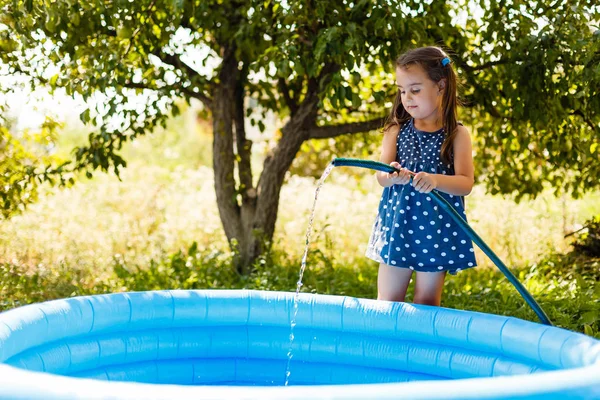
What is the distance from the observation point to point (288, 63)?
12.8 feet

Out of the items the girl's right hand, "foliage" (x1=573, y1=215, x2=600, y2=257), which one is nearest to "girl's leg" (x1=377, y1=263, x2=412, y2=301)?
the girl's right hand

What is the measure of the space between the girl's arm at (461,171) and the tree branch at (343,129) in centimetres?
176

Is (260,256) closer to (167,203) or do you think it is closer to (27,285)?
(27,285)

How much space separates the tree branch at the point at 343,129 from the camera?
5.00 m

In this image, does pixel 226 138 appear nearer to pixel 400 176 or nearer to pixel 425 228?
pixel 425 228

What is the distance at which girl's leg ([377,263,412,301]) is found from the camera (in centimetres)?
339

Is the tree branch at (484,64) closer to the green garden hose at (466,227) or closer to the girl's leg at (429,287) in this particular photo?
the girl's leg at (429,287)

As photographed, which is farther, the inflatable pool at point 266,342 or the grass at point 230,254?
the grass at point 230,254

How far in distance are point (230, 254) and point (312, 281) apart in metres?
0.74

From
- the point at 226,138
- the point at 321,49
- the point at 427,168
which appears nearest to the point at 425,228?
the point at 427,168

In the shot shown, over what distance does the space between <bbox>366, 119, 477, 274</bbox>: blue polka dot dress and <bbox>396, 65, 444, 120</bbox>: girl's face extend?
0.38ft

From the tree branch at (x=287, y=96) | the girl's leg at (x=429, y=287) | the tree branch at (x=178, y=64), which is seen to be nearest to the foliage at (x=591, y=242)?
the tree branch at (x=287, y=96)

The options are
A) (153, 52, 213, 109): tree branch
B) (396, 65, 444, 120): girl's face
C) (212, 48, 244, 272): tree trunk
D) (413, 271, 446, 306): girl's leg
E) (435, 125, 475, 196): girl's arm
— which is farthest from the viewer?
(212, 48, 244, 272): tree trunk

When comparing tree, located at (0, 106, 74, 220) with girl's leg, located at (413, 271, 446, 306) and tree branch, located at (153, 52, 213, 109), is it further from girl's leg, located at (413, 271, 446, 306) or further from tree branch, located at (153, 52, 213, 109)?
girl's leg, located at (413, 271, 446, 306)
